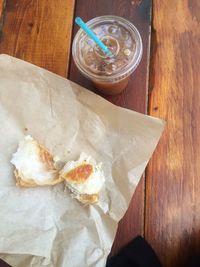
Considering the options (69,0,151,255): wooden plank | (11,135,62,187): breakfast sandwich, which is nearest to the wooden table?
(69,0,151,255): wooden plank

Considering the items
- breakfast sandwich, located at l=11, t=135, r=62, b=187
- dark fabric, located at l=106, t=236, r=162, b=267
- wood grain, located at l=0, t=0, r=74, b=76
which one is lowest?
dark fabric, located at l=106, t=236, r=162, b=267

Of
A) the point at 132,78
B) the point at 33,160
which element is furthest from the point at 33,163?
the point at 132,78

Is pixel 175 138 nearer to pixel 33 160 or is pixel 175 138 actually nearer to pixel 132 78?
pixel 132 78

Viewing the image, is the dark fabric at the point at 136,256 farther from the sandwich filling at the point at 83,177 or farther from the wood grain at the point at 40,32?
the wood grain at the point at 40,32

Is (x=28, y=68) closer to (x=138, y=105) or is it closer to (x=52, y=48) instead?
(x=52, y=48)

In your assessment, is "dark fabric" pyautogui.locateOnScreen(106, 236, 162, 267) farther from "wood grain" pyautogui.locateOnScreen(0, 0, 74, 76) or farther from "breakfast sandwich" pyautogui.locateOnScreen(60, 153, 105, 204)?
"wood grain" pyautogui.locateOnScreen(0, 0, 74, 76)

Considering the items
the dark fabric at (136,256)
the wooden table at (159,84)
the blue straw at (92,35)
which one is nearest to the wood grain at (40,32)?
the wooden table at (159,84)
